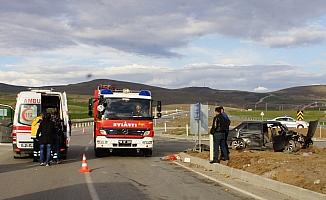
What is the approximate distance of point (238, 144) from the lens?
83.9 feet

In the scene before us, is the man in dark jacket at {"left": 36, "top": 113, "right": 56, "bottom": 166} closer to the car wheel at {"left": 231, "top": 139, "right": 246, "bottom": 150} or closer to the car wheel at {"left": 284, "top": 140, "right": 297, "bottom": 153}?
the car wheel at {"left": 231, "top": 139, "right": 246, "bottom": 150}

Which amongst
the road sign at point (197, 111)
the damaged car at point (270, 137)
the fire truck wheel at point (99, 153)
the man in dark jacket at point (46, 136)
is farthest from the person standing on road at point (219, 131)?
the damaged car at point (270, 137)

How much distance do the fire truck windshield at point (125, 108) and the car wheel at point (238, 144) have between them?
5.19 m

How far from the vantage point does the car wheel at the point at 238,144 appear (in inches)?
996

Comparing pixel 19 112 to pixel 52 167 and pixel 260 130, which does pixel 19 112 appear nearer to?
pixel 52 167

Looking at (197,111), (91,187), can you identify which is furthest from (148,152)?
(91,187)

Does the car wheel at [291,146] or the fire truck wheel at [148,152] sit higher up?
the car wheel at [291,146]

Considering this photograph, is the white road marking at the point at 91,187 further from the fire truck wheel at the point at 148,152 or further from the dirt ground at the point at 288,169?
the fire truck wheel at the point at 148,152

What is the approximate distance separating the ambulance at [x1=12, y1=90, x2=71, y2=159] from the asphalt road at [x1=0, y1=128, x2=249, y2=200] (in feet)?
2.13

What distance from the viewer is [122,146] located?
22.2 metres

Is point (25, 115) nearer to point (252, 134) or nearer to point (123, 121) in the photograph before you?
point (123, 121)

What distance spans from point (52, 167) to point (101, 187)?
569 centimetres

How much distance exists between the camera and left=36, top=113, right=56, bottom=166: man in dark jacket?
62.1 ft

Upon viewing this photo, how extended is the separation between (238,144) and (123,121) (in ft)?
20.8
